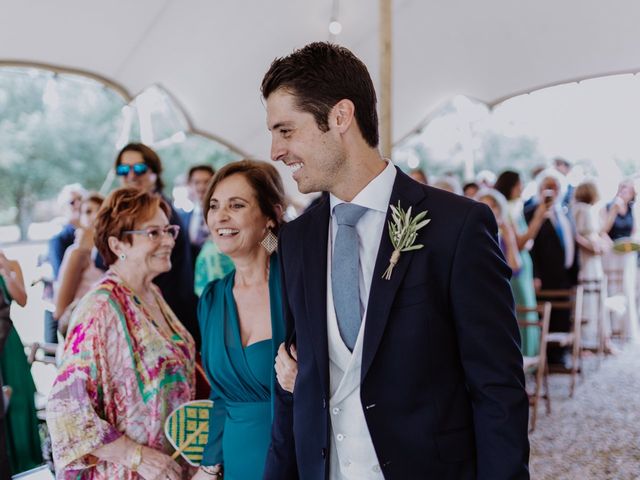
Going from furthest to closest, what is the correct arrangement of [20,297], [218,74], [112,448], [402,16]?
[402,16]
[218,74]
[20,297]
[112,448]

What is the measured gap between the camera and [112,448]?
1.97 metres

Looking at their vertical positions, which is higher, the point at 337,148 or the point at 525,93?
the point at 525,93

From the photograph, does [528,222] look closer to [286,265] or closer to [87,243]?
[87,243]

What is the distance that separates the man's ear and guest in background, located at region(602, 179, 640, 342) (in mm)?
6090

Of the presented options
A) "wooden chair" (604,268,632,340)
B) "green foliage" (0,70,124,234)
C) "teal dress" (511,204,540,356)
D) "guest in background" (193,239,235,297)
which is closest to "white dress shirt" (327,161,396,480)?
"guest in background" (193,239,235,297)

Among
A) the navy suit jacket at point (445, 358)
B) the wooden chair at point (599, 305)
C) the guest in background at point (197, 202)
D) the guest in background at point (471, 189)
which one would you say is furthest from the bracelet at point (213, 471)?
the guest in background at point (471, 189)

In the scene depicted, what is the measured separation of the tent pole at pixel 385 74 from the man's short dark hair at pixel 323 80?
2772mm

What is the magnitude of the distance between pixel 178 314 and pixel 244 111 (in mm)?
2545

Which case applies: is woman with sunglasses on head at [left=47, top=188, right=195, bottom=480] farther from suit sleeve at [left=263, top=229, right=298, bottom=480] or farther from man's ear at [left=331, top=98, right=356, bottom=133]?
man's ear at [left=331, top=98, right=356, bottom=133]

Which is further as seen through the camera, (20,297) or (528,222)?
(528,222)

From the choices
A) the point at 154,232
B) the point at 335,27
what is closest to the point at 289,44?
the point at 335,27

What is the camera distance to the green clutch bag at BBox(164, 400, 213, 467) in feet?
6.67

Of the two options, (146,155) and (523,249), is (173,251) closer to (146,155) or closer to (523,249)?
(146,155)

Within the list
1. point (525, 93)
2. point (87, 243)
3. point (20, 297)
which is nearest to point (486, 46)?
point (525, 93)
